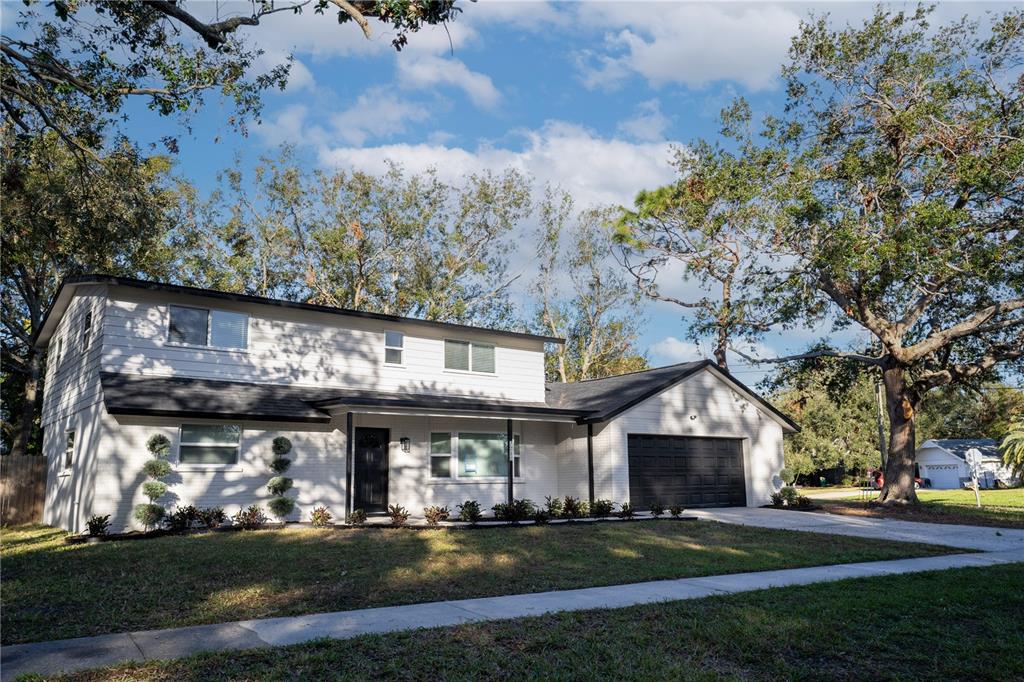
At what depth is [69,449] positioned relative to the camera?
17672 mm

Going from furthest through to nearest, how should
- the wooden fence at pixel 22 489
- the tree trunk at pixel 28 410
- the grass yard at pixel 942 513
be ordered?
the tree trunk at pixel 28 410
the grass yard at pixel 942 513
the wooden fence at pixel 22 489

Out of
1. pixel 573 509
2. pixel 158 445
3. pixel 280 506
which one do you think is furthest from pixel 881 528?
pixel 158 445

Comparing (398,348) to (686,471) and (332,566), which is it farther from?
(332,566)

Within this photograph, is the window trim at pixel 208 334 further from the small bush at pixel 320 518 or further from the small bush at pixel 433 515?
the small bush at pixel 433 515

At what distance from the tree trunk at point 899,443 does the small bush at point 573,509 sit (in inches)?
425

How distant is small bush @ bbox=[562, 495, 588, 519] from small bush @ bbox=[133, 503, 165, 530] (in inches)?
356

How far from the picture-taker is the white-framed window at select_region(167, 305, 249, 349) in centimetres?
1722

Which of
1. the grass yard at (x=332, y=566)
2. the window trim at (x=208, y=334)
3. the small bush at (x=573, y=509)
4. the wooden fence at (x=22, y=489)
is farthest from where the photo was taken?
the wooden fence at (x=22, y=489)

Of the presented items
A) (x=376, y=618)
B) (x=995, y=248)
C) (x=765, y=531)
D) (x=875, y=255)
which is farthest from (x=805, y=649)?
(x=995, y=248)

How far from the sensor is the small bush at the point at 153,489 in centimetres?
1492

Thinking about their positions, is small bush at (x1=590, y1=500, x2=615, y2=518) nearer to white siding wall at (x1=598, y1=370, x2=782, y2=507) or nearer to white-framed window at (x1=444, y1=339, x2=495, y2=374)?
white siding wall at (x1=598, y1=370, x2=782, y2=507)

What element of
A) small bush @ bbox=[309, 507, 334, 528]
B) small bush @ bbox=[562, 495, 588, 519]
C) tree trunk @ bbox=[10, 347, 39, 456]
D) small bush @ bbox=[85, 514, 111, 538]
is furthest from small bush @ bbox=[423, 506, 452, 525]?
tree trunk @ bbox=[10, 347, 39, 456]

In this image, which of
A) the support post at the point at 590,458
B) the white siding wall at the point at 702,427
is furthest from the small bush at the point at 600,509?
the white siding wall at the point at 702,427

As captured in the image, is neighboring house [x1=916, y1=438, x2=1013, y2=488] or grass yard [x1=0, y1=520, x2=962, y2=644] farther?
neighboring house [x1=916, y1=438, x2=1013, y2=488]
